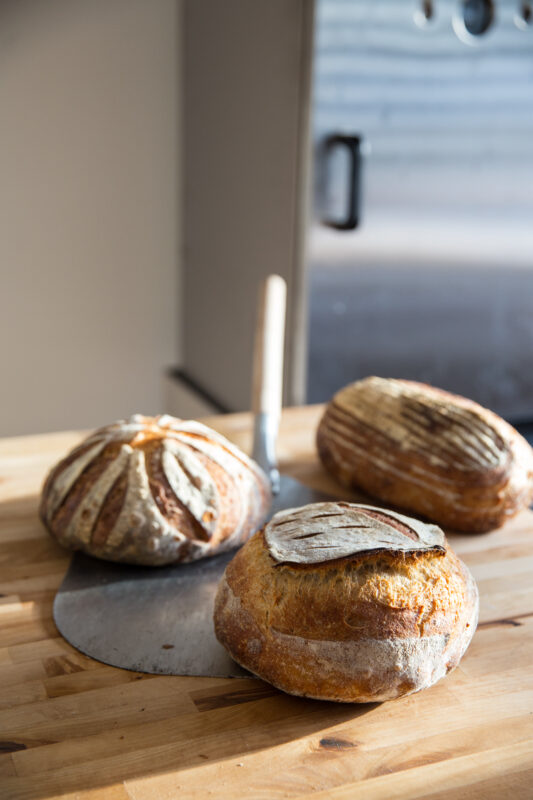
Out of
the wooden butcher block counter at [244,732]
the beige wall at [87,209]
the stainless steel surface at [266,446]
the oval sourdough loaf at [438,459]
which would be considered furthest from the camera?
the beige wall at [87,209]

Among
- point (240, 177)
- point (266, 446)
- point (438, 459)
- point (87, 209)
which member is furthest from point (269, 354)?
point (87, 209)

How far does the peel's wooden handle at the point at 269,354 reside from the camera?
4.02ft

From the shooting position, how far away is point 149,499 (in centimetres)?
94

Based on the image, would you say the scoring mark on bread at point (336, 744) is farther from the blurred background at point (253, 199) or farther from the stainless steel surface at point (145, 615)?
the blurred background at point (253, 199)

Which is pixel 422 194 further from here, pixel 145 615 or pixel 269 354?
pixel 145 615

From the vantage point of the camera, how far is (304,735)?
0.71 metres

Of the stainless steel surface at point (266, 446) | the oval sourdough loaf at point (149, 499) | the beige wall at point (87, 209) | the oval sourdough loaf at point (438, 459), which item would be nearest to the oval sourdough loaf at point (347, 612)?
the oval sourdough loaf at point (149, 499)

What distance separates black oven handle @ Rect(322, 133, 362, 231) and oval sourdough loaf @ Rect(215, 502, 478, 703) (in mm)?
1007

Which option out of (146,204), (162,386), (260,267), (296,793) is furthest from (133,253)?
(296,793)

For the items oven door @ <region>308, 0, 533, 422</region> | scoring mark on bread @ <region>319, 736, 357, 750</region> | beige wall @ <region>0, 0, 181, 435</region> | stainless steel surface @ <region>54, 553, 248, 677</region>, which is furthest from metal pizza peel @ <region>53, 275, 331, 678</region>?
beige wall @ <region>0, 0, 181, 435</region>

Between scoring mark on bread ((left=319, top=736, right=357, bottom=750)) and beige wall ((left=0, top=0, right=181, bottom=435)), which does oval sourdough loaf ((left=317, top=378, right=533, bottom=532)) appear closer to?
scoring mark on bread ((left=319, top=736, right=357, bottom=750))

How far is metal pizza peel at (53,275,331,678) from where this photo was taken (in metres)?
0.79

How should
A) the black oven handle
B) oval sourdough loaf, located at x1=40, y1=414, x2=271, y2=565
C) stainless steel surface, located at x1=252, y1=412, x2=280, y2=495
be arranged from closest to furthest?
oval sourdough loaf, located at x1=40, y1=414, x2=271, y2=565 → stainless steel surface, located at x1=252, y1=412, x2=280, y2=495 → the black oven handle

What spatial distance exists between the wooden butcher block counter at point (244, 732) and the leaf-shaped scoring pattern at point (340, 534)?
13 centimetres
